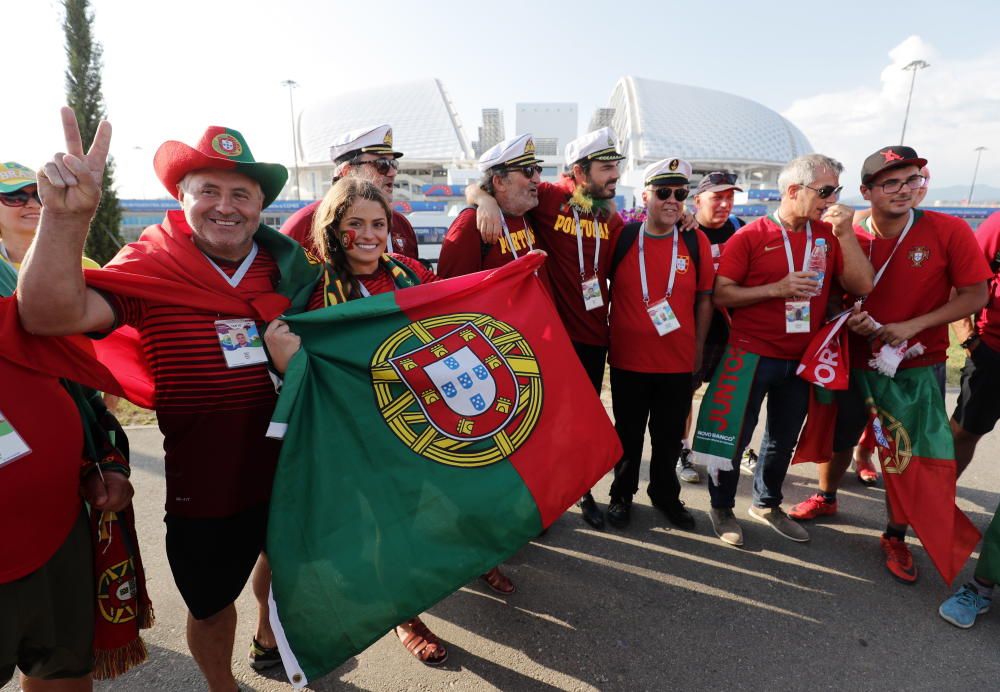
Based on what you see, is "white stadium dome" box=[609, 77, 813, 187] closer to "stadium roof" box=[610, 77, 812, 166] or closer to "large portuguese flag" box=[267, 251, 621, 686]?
"stadium roof" box=[610, 77, 812, 166]

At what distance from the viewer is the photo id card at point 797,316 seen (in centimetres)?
317

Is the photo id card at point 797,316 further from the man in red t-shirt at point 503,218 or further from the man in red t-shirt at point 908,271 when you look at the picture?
the man in red t-shirt at point 503,218

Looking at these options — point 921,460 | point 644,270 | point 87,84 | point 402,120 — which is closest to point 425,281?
point 644,270

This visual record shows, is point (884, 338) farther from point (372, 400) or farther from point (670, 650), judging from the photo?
point (372, 400)

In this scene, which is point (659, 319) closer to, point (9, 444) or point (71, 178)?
point (71, 178)

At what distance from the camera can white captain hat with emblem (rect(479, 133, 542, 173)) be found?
3270 millimetres

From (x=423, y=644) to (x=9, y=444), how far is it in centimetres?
183

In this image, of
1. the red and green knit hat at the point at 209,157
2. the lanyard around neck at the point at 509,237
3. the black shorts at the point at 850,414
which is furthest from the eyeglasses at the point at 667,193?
the red and green knit hat at the point at 209,157

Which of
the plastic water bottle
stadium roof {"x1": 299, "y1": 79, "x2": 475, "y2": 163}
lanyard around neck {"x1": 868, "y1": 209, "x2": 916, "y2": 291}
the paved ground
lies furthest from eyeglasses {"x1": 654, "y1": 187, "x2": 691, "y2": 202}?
stadium roof {"x1": 299, "y1": 79, "x2": 475, "y2": 163}

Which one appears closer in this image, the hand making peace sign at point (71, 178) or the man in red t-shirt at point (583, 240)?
the hand making peace sign at point (71, 178)

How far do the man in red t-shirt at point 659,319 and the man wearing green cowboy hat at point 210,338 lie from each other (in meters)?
2.04

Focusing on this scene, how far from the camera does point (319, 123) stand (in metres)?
76.5

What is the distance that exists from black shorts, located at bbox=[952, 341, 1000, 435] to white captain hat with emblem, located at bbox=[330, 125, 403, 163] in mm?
3976

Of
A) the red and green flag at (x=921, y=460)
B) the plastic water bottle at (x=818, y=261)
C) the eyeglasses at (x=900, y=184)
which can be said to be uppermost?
the eyeglasses at (x=900, y=184)
